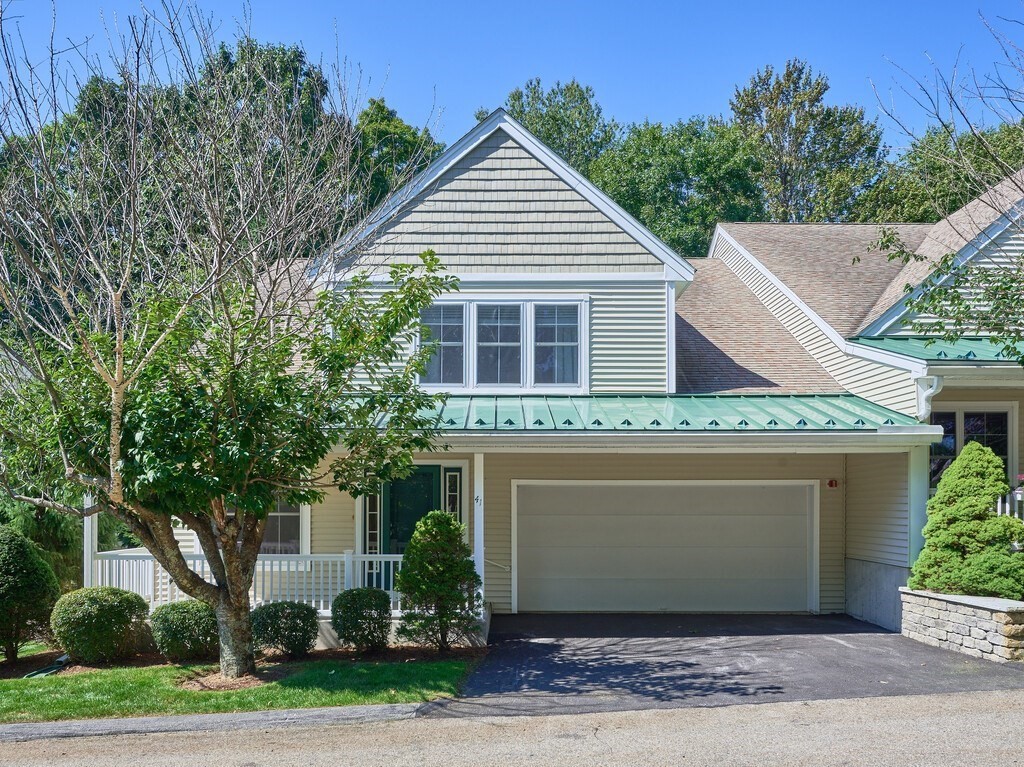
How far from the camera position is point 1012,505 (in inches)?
512

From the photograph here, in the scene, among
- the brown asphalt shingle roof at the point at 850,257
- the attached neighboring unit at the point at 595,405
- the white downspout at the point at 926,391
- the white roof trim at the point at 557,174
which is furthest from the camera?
the brown asphalt shingle roof at the point at 850,257

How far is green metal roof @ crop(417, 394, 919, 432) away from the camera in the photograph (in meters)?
12.2

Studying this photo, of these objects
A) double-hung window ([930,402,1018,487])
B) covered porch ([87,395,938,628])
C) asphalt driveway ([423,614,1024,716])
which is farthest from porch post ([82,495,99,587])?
double-hung window ([930,402,1018,487])

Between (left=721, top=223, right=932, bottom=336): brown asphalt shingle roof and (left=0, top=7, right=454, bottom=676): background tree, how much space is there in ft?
26.4

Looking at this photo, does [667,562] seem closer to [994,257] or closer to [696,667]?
[696,667]

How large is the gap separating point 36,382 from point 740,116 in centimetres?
3199

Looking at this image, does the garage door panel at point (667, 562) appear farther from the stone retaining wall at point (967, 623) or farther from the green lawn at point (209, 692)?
the green lawn at point (209, 692)

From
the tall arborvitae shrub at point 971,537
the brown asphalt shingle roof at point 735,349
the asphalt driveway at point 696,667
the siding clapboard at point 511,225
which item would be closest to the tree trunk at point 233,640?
the asphalt driveway at point 696,667

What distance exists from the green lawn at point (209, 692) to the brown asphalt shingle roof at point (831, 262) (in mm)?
8582

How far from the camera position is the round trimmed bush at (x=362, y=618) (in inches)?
434

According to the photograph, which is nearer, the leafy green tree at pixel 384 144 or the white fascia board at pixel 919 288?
the white fascia board at pixel 919 288

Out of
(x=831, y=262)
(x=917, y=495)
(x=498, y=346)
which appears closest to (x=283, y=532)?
(x=498, y=346)

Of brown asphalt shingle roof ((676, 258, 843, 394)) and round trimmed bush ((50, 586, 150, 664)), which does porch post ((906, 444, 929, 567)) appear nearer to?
brown asphalt shingle roof ((676, 258, 843, 394))

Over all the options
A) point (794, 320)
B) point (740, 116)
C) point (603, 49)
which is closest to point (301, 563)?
point (794, 320)
